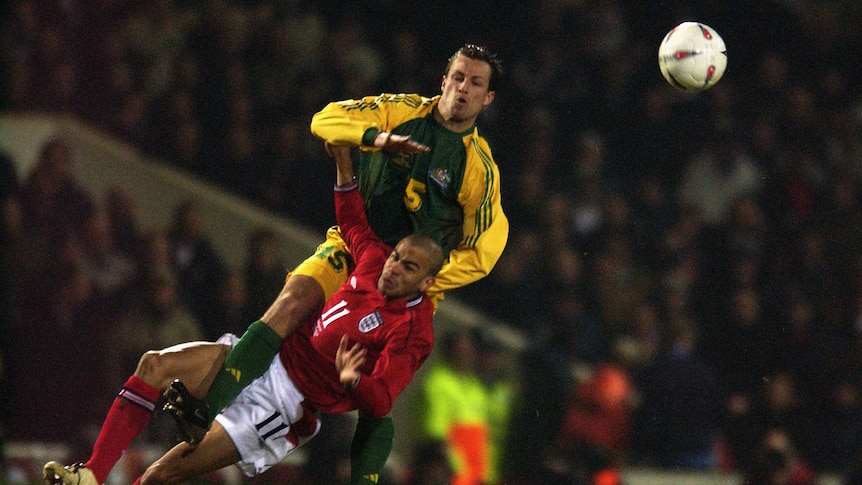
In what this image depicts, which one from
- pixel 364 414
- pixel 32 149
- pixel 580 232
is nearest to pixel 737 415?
pixel 580 232

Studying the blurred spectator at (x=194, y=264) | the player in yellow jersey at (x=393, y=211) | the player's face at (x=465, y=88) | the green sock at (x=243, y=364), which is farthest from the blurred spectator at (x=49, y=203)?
the player's face at (x=465, y=88)

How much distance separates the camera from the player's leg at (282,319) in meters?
5.13

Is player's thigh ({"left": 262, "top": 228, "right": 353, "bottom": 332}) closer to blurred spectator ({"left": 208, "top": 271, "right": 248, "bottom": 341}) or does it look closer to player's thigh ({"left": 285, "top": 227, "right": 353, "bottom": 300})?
player's thigh ({"left": 285, "top": 227, "right": 353, "bottom": 300})

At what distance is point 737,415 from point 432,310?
4.11m

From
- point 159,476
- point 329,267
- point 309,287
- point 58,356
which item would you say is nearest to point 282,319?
point 309,287

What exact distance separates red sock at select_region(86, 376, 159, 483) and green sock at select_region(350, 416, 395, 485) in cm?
87

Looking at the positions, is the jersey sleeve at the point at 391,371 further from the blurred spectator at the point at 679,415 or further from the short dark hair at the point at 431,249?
the blurred spectator at the point at 679,415

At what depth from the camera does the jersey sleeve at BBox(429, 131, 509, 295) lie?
216 inches

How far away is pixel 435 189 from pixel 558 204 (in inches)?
187

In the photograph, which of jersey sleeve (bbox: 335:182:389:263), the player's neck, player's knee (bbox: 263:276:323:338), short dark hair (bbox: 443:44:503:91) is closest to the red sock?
player's knee (bbox: 263:276:323:338)

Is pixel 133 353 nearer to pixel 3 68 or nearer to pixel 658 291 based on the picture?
pixel 3 68

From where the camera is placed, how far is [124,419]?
511cm

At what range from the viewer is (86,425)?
966 centimetres

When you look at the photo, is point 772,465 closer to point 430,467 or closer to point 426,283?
point 430,467
